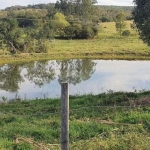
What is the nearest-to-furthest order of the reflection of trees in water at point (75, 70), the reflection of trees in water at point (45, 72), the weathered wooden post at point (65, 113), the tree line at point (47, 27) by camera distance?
the weathered wooden post at point (65, 113) → the reflection of trees in water at point (45, 72) → the reflection of trees in water at point (75, 70) → the tree line at point (47, 27)

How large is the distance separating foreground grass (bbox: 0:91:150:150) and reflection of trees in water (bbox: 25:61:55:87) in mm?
14880

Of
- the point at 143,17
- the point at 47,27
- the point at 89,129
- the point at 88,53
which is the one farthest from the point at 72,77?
the point at 89,129

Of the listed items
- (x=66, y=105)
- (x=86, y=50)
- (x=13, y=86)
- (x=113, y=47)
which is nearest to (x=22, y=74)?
(x=13, y=86)

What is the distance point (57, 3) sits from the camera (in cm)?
8594

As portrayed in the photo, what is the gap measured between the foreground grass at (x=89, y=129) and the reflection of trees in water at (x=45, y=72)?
13.9 m

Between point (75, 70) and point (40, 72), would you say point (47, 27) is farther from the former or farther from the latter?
point (40, 72)

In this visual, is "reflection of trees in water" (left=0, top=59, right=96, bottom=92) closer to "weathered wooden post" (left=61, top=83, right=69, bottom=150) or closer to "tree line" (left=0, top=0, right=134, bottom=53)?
"tree line" (left=0, top=0, right=134, bottom=53)

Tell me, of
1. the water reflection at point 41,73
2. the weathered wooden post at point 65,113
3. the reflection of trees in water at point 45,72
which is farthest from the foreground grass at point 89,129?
the reflection of trees in water at point 45,72

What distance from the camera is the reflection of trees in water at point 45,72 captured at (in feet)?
88.9

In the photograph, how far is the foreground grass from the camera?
602cm

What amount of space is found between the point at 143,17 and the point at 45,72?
17448 mm

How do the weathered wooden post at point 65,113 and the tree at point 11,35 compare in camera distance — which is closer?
the weathered wooden post at point 65,113

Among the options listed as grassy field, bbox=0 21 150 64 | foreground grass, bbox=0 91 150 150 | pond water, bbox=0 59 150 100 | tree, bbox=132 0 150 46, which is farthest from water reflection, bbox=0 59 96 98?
foreground grass, bbox=0 91 150 150

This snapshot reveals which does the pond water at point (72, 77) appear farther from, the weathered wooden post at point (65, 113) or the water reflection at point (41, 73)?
the weathered wooden post at point (65, 113)
